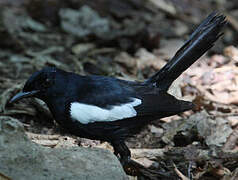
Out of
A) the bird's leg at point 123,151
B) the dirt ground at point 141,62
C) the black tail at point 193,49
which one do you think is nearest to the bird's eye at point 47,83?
the dirt ground at point 141,62

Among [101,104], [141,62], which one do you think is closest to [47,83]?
[101,104]

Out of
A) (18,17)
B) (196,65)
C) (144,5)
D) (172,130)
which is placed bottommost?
(172,130)

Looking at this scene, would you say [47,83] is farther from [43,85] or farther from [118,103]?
[118,103]

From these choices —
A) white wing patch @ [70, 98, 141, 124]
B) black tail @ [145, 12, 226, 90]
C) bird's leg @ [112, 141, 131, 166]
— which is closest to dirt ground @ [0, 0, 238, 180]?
bird's leg @ [112, 141, 131, 166]

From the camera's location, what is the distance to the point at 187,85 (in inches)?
211

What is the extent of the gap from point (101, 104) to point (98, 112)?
0.08 m

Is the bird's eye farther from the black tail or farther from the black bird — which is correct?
the black tail

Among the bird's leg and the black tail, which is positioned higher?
the black tail

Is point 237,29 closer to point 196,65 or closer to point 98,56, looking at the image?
point 196,65

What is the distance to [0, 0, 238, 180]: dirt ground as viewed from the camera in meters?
4.05

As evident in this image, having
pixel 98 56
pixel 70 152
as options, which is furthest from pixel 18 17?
pixel 70 152

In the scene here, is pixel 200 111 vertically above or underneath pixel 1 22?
underneath

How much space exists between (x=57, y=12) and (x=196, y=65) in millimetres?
2434

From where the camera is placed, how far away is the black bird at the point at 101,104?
377cm
